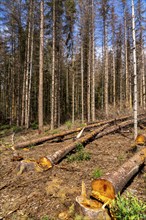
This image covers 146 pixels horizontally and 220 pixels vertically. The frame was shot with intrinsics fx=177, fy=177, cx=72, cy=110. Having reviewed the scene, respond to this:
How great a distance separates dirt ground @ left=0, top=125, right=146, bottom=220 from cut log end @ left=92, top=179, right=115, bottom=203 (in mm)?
612

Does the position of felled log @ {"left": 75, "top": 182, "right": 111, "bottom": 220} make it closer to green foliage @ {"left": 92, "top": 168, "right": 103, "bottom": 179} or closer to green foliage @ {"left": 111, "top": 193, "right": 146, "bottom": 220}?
green foliage @ {"left": 111, "top": 193, "right": 146, "bottom": 220}

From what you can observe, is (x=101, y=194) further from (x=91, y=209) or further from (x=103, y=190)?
(x=91, y=209)

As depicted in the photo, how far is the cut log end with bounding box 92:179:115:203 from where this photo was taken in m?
3.35

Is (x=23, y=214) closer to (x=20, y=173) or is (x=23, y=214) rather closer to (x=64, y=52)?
(x=20, y=173)

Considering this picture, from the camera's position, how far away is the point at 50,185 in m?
4.47

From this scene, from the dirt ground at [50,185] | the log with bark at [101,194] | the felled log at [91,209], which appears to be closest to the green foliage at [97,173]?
the dirt ground at [50,185]

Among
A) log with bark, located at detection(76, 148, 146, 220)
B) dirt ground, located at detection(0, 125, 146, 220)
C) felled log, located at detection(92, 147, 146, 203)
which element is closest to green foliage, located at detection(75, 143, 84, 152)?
dirt ground, located at detection(0, 125, 146, 220)

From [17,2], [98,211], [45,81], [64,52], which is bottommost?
[98,211]

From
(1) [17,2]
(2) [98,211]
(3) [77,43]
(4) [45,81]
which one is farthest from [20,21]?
(2) [98,211]

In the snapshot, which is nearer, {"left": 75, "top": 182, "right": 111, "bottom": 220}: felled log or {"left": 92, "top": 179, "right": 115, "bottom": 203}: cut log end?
{"left": 75, "top": 182, "right": 111, "bottom": 220}: felled log

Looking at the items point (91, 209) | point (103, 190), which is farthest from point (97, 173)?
point (91, 209)

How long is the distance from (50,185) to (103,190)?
157cm

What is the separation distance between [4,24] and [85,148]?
17444 mm

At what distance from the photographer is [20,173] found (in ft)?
17.5
